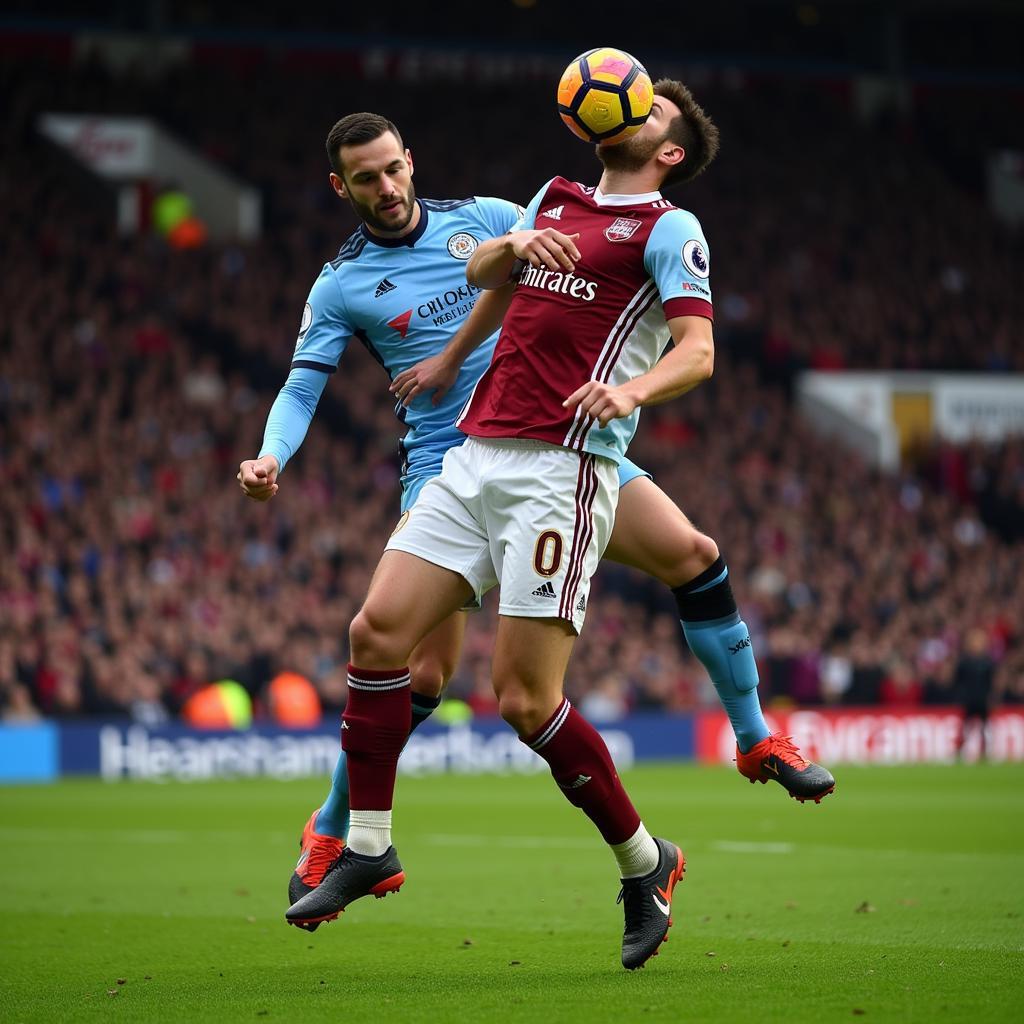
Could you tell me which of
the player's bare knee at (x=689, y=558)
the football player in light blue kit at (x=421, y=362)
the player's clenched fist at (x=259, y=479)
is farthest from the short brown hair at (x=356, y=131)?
the player's bare knee at (x=689, y=558)

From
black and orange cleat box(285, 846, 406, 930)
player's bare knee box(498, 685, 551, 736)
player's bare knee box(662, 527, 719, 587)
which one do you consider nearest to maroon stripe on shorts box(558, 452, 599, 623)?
player's bare knee box(498, 685, 551, 736)

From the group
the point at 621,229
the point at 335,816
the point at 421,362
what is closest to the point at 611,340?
the point at 621,229

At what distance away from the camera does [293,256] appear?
31.2 metres

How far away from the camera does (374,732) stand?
20.5 feet

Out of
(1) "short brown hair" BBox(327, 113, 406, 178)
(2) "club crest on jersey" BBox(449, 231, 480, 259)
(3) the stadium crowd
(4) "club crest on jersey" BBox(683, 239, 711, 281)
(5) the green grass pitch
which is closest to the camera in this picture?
(5) the green grass pitch

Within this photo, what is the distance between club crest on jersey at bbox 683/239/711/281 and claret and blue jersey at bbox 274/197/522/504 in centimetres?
139

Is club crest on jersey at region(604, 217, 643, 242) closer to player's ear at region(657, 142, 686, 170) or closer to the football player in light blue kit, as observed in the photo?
player's ear at region(657, 142, 686, 170)

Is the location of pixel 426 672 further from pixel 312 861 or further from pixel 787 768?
pixel 787 768

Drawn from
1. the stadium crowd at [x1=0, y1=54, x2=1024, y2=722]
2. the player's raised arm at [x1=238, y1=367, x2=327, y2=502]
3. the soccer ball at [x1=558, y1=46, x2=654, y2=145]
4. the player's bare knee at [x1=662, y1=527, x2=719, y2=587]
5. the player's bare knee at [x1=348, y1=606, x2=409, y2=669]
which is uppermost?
the soccer ball at [x1=558, y1=46, x2=654, y2=145]

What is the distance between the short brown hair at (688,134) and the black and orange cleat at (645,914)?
7.74 feet

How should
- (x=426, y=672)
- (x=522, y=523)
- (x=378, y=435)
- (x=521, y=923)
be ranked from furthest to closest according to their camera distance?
(x=378, y=435)
(x=521, y=923)
(x=426, y=672)
(x=522, y=523)

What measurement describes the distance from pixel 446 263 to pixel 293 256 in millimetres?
24456

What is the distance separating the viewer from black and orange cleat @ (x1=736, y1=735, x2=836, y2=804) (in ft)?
21.1

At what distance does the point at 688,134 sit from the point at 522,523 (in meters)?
1.46
